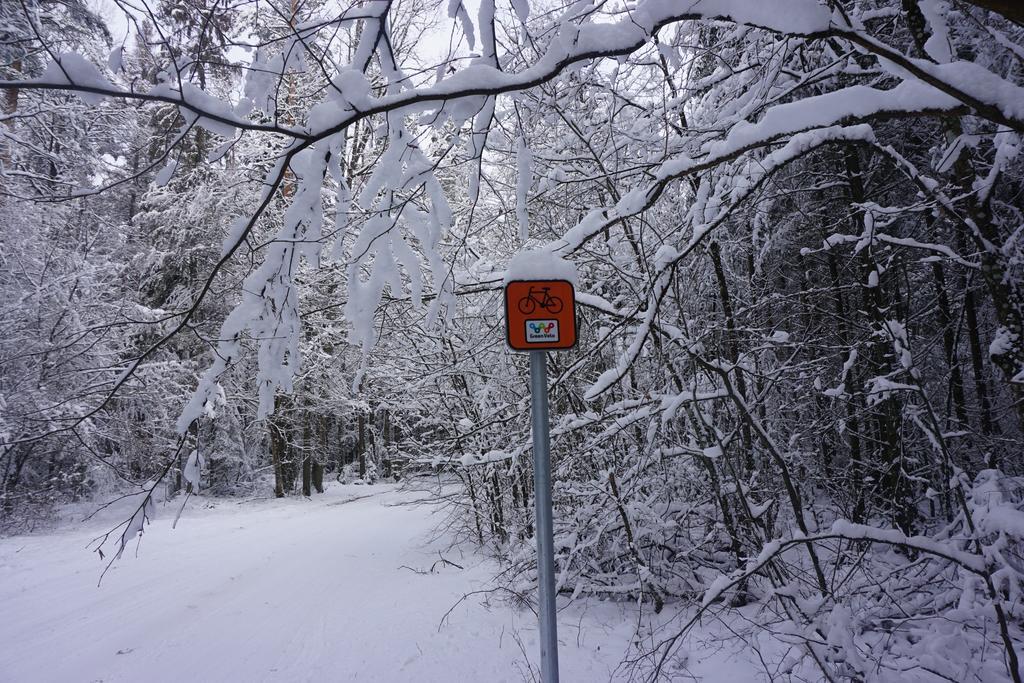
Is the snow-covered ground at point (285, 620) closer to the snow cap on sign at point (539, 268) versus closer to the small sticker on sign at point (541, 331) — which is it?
the small sticker on sign at point (541, 331)

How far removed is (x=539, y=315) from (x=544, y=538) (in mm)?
887

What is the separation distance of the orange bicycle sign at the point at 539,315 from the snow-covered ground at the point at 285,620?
2.40 meters

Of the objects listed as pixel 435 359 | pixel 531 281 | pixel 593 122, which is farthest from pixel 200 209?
pixel 531 281

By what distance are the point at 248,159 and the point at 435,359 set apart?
336 inches

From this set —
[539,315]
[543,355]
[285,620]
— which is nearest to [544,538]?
[543,355]

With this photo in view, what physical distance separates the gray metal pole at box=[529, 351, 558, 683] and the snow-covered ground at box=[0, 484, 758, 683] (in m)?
1.56

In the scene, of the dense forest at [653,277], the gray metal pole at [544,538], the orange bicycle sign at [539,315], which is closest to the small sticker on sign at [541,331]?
the orange bicycle sign at [539,315]

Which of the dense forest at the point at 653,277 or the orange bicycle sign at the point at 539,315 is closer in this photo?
the dense forest at the point at 653,277

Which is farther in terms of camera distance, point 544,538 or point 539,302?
point 539,302

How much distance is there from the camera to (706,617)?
434cm

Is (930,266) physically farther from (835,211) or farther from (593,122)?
(593,122)

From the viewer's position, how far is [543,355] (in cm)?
242

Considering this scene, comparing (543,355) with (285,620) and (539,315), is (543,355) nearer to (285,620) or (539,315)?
(539,315)

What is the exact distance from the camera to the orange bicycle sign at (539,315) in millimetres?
2348
